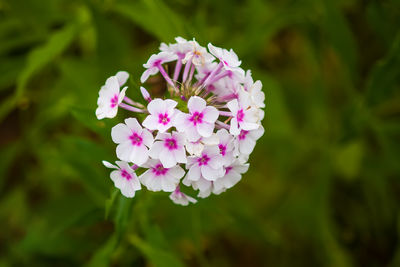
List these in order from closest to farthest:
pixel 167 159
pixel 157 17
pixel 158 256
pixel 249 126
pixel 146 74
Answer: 1. pixel 167 159
2. pixel 249 126
3. pixel 146 74
4. pixel 158 256
5. pixel 157 17

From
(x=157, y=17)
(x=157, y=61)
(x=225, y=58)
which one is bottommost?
(x=157, y=61)

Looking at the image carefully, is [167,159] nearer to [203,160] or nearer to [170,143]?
[170,143]

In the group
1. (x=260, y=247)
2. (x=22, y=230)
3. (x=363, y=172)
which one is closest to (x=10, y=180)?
(x=22, y=230)

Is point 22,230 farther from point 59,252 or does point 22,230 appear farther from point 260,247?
point 260,247

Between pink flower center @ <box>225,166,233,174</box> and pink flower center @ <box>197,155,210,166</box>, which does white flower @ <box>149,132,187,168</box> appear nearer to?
pink flower center @ <box>197,155,210,166</box>

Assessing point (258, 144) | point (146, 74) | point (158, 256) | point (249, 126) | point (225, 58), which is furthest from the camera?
point (258, 144)

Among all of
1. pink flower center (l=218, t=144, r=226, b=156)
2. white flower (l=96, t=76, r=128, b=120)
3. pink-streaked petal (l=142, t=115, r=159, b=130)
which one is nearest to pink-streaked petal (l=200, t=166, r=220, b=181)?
pink flower center (l=218, t=144, r=226, b=156)

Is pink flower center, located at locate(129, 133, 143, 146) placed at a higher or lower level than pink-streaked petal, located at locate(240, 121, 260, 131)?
lower

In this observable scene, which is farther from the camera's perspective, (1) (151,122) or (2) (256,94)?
(2) (256,94)

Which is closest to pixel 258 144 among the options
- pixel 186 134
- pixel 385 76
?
pixel 385 76
